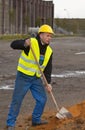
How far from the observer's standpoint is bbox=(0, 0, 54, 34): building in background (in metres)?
87.1

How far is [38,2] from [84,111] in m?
119

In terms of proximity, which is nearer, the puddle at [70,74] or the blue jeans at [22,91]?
the blue jeans at [22,91]

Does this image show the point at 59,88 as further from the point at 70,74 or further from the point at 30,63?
the point at 30,63

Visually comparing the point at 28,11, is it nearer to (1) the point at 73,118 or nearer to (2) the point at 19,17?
(2) the point at 19,17

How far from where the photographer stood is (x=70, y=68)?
68.9 ft

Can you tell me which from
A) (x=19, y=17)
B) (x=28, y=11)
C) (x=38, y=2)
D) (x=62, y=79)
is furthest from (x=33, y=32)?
(x=38, y=2)

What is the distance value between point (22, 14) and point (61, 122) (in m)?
97.0

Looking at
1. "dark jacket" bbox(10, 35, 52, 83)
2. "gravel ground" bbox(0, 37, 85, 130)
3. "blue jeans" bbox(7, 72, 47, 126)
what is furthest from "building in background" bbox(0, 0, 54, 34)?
"blue jeans" bbox(7, 72, 47, 126)

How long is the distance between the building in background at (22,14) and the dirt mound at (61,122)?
74.5m

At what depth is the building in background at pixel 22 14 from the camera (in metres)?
87.1

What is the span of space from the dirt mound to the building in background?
244 feet

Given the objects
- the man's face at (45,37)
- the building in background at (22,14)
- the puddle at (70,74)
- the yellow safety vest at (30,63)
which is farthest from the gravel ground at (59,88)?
the building in background at (22,14)

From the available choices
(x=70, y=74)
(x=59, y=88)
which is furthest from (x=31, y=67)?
(x=70, y=74)

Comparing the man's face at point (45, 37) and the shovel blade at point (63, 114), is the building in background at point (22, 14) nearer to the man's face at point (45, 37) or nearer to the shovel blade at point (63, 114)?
the shovel blade at point (63, 114)
